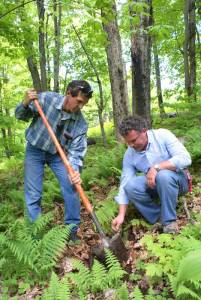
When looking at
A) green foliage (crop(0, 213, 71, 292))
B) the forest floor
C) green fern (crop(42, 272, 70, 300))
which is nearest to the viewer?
green fern (crop(42, 272, 70, 300))

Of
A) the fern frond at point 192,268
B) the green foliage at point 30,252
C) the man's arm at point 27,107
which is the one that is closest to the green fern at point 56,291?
the green foliage at point 30,252

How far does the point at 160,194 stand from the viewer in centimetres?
446

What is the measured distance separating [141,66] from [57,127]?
4.00 m

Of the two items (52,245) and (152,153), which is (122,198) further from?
(52,245)

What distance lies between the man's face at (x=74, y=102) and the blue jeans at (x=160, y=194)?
4.05 ft

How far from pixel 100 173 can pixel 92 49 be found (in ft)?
35.2

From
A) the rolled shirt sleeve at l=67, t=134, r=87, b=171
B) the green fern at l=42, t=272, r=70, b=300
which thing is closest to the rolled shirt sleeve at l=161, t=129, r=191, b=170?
the rolled shirt sleeve at l=67, t=134, r=87, b=171

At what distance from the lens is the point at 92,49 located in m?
16.4

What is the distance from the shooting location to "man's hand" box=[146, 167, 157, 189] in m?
4.48

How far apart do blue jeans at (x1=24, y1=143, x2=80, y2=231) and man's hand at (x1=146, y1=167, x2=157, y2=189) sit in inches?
38.7

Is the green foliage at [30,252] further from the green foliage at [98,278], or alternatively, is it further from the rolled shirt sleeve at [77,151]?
the rolled shirt sleeve at [77,151]

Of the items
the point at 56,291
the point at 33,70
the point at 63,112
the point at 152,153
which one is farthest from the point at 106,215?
the point at 33,70

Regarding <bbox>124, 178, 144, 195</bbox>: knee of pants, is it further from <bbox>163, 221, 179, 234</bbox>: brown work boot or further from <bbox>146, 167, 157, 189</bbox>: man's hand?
<bbox>163, 221, 179, 234</bbox>: brown work boot

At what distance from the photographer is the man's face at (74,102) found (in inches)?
180
